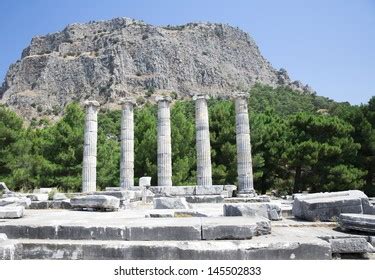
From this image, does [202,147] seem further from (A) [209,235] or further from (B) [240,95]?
(A) [209,235]

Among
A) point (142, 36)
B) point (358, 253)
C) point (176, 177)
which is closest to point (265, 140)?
point (176, 177)

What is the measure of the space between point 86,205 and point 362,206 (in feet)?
22.4

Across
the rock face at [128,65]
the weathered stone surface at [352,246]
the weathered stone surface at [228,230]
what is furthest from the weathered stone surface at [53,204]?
the rock face at [128,65]

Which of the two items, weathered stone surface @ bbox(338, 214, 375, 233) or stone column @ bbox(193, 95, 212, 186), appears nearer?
weathered stone surface @ bbox(338, 214, 375, 233)

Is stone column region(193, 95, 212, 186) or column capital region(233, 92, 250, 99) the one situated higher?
column capital region(233, 92, 250, 99)

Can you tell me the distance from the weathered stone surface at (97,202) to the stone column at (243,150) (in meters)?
12.1

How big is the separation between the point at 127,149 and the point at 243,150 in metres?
7.08

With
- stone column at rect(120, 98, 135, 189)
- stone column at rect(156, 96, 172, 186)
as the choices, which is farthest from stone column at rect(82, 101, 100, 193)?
stone column at rect(156, 96, 172, 186)

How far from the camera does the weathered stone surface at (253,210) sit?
26.0 ft

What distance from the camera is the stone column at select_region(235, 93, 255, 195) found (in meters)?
21.3

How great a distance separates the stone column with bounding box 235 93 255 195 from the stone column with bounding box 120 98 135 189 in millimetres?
6523

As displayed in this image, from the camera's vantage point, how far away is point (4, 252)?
512 cm

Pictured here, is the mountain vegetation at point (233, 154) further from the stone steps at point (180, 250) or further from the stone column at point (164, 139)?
the stone steps at point (180, 250)

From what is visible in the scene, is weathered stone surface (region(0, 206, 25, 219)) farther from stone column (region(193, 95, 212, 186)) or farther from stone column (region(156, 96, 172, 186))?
stone column (region(156, 96, 172, 186))
